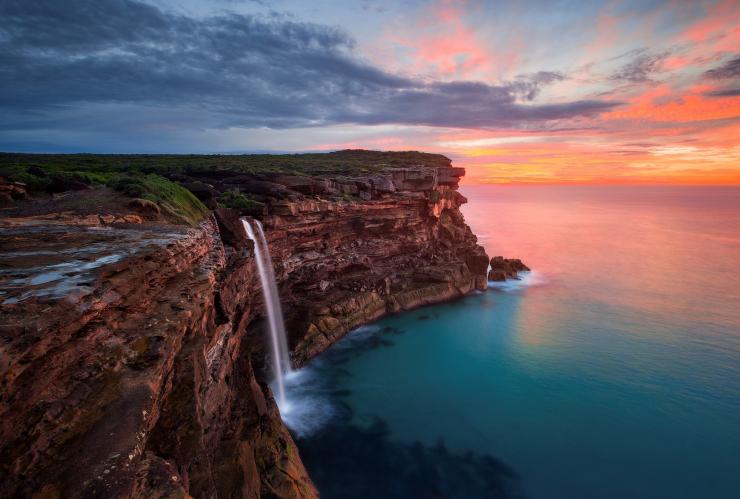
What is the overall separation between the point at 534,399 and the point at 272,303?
17136mm

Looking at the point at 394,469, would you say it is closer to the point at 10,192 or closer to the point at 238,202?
the point at 238,202

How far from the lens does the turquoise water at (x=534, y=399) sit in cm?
1524

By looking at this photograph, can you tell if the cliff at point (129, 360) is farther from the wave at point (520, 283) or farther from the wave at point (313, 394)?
the wave at point (520, 283)

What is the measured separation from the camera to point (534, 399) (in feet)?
67.7

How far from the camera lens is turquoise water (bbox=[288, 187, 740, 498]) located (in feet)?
50.0

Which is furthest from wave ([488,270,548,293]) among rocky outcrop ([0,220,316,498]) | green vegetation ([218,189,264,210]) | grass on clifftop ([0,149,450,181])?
rocky outcrop ([0,220,316,498])

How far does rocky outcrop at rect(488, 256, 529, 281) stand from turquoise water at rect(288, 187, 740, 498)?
2847mm

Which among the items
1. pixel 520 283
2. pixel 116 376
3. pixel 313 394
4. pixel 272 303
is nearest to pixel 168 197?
pixel 272 303

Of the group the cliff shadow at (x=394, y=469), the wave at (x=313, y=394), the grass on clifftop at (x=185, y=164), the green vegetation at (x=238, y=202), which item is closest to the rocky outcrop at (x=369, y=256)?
the wave at (x=313, y=394)

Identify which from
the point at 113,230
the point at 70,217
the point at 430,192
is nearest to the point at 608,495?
the point at 113,230

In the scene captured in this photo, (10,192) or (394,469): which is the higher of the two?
(10,192)

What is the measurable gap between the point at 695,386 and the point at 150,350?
96.7 feet

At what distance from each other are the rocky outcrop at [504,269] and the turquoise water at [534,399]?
9.34ft

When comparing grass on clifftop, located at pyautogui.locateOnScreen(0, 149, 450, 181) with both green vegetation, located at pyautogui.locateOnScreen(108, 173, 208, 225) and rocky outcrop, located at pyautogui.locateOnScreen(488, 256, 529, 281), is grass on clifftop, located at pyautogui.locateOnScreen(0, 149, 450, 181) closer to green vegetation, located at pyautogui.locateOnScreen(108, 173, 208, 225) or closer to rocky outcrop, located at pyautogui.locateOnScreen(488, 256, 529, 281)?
green vegetation, located at pyautogui.locateOnScreen(108, 173, 208, 225)
